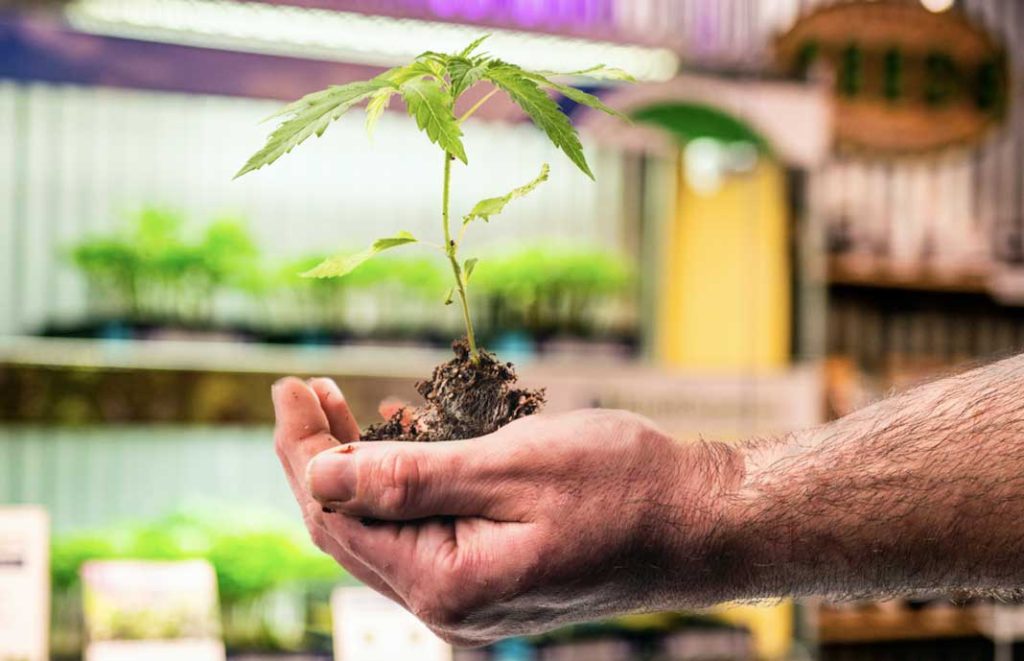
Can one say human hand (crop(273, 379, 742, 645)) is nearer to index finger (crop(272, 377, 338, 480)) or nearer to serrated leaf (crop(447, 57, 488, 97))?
index finger (crop(272, 377, 338, 480))

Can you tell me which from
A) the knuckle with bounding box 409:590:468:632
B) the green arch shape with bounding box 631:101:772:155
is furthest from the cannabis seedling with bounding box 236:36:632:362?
the green arch shape with bounding box 631:101:772:155

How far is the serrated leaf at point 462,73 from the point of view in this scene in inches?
32.1

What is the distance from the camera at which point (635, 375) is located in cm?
243

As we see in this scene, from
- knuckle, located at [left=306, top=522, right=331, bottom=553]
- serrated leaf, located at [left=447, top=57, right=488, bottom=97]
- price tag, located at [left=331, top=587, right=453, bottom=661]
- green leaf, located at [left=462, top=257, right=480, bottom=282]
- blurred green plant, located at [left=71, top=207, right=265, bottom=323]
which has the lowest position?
price tag, located at [left=331, top=587, right=453, bottom=661]

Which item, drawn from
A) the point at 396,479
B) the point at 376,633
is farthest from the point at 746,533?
the point at 376,633

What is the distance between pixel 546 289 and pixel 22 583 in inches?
43.9

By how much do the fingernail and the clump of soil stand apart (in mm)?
114

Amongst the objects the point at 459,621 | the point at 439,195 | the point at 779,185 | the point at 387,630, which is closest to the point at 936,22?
the point at 779,185

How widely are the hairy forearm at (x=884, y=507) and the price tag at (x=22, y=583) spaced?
1.39 metres

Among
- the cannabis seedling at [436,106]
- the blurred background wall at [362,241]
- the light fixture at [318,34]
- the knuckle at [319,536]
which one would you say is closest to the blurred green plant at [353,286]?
the blurred background wall at [362,241]

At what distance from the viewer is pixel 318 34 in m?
2.29

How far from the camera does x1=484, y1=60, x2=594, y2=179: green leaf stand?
32.9 inches

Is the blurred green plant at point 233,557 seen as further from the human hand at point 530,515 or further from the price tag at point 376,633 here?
the human hand at point 530,515

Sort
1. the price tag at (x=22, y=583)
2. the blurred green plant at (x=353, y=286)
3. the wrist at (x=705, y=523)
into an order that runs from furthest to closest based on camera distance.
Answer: the blurred green plant at (x=353, y=286), the price tag at (x=22, y=583), the wrist at (x=705, y=523)
